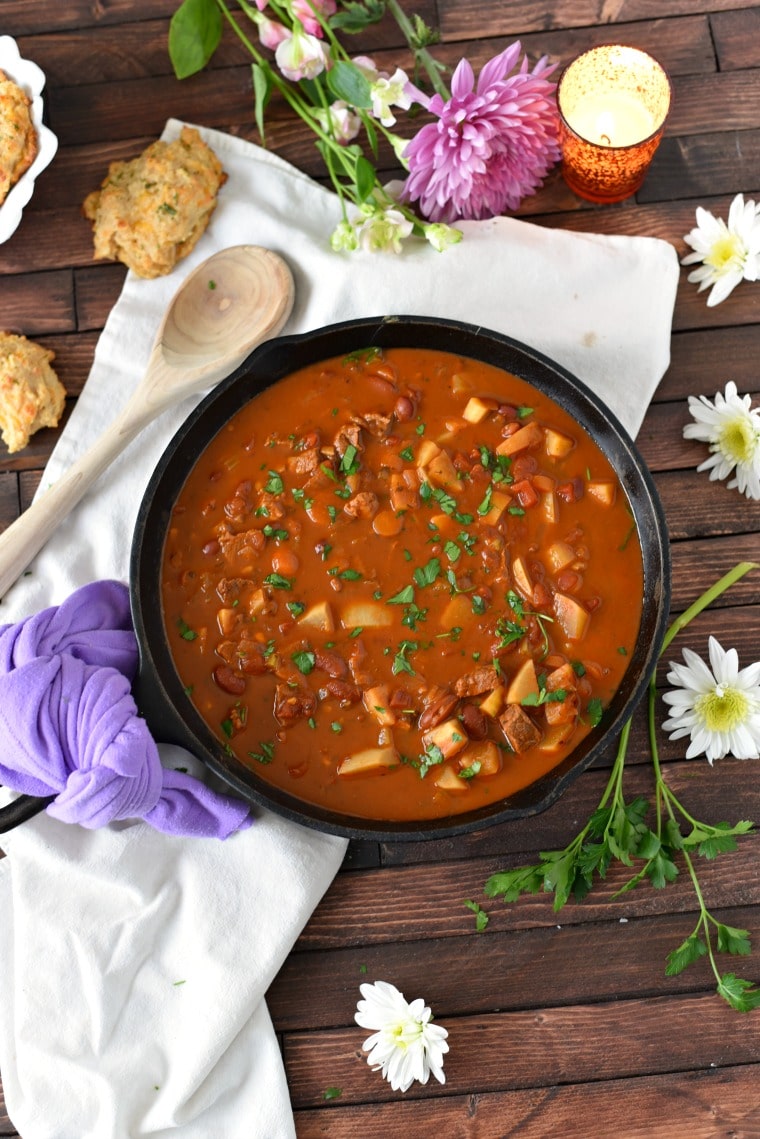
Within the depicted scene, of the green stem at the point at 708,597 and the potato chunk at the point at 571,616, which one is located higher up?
the potato chunk at the point at 571,616

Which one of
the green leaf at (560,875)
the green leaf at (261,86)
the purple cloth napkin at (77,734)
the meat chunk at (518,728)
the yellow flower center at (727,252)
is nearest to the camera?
the purple cloth napkin at (77,734)

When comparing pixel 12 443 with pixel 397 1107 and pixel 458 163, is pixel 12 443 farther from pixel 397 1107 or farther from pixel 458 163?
pixel 397 1107

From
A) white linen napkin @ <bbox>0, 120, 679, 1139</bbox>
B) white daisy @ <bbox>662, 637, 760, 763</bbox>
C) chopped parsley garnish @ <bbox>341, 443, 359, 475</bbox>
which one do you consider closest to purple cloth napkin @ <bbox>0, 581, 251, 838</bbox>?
white linen napkin @ <bbox>0, 120, 679, 1139</bbox>

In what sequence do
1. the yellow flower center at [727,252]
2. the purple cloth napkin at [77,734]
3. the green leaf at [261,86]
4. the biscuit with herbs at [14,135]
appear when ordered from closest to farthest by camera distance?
the purple cloth napkin at [77,734], the green leaf at [261,86], the biscuit with herbs at [14,135], the yellow flower center at [727,252]

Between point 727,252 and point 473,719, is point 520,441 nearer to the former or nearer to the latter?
point 473,719

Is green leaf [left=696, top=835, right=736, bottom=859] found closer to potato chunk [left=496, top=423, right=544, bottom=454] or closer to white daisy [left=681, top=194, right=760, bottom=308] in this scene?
potato chunk [left=496, top=423, right=544, bottom=454]

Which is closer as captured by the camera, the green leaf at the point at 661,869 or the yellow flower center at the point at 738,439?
the green leaf at the point at 661,869

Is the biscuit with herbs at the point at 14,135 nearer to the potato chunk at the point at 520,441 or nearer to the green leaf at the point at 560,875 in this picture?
the potato chunk at the point at 520,441

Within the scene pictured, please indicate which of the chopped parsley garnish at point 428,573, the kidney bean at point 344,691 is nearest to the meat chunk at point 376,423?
the chopped parsley garnish at point 428,573

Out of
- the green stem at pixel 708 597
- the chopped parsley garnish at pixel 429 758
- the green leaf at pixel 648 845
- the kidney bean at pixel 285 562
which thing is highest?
the kidney bean at pixel 285 562
